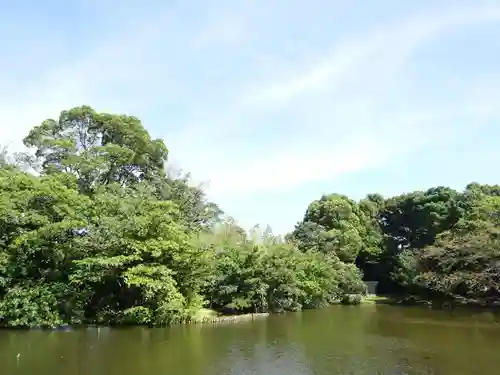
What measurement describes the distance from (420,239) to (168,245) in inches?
1021

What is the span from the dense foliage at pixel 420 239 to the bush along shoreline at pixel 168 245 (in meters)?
0.10

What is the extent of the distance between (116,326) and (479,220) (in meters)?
22.5

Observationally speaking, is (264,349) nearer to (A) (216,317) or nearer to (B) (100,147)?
(A) (216,317)

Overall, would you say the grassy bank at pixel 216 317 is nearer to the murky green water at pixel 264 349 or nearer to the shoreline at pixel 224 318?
the shoreline at pixel 224 318

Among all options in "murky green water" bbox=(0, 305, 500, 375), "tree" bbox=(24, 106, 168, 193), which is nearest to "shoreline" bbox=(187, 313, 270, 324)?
"murky green water" bbox=(0, 305, 500, 375)

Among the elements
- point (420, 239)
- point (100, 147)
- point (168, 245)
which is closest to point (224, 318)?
point (168, 245)

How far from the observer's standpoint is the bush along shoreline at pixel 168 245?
19.8 m

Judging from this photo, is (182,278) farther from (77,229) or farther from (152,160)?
(152,160)

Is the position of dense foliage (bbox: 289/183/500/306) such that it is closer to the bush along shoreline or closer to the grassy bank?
the bush along shoreline

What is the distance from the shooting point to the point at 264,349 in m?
14.8

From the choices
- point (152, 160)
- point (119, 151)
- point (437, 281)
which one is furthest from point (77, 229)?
point (437, 281)

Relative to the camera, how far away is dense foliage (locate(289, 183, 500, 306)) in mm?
27250

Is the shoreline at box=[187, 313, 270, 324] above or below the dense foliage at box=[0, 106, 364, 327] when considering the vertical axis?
below

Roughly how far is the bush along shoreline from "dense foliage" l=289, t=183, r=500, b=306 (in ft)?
0.33
